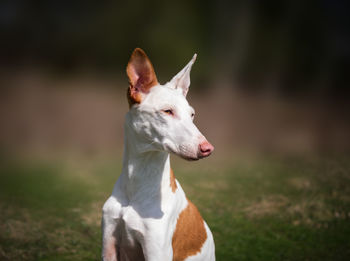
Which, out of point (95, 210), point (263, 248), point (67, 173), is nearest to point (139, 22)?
point (67, 173)

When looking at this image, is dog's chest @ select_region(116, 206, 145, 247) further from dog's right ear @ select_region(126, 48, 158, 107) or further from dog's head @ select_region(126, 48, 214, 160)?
dog's right ear @ select_region(126, 48, 158, 107)

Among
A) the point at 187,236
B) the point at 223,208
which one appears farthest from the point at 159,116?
the point at 223,208

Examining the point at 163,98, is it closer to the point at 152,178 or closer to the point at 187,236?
the point at 152,178

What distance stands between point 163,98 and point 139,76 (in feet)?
0.70

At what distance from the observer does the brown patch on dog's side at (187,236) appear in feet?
7.44

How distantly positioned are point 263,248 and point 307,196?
1765 mm

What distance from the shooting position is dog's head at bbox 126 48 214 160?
6.27ft

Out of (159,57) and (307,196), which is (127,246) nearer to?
(307,196)

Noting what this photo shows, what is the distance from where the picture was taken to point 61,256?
141 inches

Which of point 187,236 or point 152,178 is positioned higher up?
point 152,178

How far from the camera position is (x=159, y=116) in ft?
6.51

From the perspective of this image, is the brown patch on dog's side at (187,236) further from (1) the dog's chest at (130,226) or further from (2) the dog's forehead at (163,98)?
(2) the dog's forehead at (163,98)

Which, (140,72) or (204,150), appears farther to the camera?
(140,72)

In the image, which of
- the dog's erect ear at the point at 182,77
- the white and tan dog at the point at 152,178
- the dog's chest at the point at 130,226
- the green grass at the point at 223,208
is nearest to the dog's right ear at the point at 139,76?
the white and tan dog at the point at 152,178
